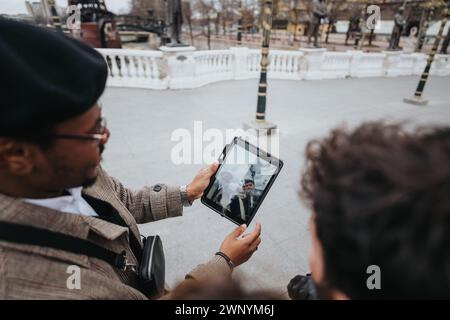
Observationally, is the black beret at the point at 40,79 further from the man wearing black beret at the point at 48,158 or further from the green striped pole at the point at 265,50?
the green striped pole at the point at 265,50

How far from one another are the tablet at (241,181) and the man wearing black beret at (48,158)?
81cm

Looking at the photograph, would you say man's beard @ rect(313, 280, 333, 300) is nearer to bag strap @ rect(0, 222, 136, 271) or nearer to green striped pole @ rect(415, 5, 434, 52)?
bag strap @ rect(0, 222, 136, 271)

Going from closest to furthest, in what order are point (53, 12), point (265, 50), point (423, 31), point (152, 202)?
point (152, 202)
point (265, 50)
point (53, 12)
point (423, 31)

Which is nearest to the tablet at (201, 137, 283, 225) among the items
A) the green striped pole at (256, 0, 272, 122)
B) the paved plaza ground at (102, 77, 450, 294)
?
the paved plaza ground at (102, 77, 450, 294)

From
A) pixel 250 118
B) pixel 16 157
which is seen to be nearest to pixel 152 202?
pixel 16 157

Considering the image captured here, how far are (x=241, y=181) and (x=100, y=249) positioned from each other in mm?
1012

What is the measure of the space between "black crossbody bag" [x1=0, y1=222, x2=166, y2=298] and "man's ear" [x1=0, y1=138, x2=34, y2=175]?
19 centimetres

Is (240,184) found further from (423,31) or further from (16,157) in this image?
(423,31)

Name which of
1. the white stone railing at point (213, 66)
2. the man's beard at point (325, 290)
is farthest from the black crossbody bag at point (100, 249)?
the white stone railing at point (213, 66)

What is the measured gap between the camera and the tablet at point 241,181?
178cm

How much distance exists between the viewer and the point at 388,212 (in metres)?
0.54

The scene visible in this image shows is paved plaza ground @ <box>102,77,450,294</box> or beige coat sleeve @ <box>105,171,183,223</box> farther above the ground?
beige coat sleeve @ <box>105,171,183,223</box>

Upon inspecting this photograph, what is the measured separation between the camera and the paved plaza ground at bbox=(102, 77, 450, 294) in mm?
2618
